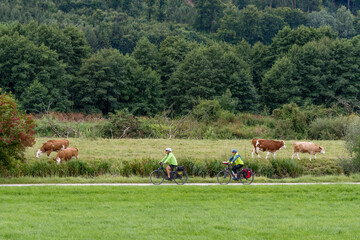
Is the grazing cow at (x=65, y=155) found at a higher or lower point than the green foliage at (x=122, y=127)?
higher

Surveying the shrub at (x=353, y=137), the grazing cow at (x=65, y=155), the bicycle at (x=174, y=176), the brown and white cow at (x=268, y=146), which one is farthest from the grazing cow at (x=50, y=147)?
the shrub at (x=353, y=137)

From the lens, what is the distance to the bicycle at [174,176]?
2691 cm

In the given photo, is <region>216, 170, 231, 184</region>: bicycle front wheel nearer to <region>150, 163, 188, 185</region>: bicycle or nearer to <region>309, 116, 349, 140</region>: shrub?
<region>150, 163, 188, 185</region>: bicycle

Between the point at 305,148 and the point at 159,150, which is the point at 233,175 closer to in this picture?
the point at 305,148

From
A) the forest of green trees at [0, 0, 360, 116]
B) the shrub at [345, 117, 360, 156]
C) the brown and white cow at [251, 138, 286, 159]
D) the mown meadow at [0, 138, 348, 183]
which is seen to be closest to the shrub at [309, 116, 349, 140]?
the forest of green trees at [0, 0, 360, 116]

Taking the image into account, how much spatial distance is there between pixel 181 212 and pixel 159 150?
17629 mm

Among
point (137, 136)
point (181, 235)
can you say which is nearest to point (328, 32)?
point (137, 136)

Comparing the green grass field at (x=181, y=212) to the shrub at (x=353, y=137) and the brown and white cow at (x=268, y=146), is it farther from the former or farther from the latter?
the brown and white cow at (x=268, y=146)

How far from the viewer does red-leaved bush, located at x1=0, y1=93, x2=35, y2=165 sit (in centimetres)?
2775

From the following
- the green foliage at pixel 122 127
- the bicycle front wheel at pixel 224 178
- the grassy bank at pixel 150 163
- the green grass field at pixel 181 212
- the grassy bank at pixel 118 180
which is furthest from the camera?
the green foliage at pixel 122 127

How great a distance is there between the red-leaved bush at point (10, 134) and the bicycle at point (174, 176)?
23.1 feet

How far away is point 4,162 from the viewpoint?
27953 mm

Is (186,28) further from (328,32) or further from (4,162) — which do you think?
(4,162)

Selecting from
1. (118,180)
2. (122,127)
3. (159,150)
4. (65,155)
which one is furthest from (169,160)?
(122,127)
